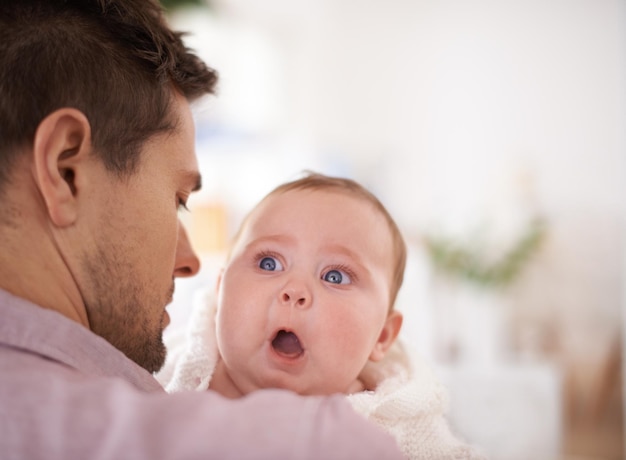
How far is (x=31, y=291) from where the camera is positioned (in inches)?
34.4

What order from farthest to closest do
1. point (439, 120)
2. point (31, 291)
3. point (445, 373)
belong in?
point (439, 120)
point (445, 373)
point (31, 291)

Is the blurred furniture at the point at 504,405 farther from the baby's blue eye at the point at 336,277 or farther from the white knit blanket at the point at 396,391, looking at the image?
the baby's blue eye at the point at 336,277

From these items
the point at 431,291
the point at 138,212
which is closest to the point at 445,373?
the point at 431,291

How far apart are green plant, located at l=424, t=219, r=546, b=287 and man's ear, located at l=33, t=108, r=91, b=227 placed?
3.62 metres

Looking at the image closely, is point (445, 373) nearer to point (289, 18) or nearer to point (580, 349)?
point (580, 349)

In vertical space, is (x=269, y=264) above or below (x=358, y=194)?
below

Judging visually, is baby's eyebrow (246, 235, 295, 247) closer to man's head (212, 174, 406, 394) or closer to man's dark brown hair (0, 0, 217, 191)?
man's head (212, 174, 406, 394)

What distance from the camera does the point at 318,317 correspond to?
1.18 metres

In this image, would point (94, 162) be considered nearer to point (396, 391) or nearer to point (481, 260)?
point (396, 391)

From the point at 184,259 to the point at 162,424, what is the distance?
0.65 metres

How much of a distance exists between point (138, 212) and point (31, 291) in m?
0.21

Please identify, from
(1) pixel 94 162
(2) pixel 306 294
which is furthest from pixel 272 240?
(1) pixel 94 162

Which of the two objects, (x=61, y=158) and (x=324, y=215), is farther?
(x=324, y=215)

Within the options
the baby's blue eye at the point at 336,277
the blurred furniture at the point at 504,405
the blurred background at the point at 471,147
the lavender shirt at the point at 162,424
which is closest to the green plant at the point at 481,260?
the blurred background at the point at 471,147
